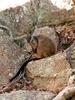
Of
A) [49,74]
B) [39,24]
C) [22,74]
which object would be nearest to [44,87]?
[49,74]

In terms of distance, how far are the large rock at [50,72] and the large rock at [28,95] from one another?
0.60m

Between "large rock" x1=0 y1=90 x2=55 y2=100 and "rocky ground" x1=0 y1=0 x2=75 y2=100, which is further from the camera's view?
"rocky ground" x1=0 y1=0 x2=75 y2=100

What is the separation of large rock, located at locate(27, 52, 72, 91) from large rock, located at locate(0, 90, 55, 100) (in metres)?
0.60

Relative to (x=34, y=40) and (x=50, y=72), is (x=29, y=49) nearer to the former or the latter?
(x=34, y=40)

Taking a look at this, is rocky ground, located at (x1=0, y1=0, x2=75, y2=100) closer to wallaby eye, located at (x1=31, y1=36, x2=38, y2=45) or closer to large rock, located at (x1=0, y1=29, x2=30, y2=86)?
large rock, located at (x1=0, y1=29, x2=30, y2=86)

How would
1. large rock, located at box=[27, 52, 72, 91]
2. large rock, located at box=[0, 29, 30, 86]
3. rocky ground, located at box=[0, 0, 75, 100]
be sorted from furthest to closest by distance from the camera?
large rock, located at box=[0, 29, 30, 86], large rock, located at box=[27, 52, 72, 91], rocky ground, located at box=[0, 0, 75, 100]


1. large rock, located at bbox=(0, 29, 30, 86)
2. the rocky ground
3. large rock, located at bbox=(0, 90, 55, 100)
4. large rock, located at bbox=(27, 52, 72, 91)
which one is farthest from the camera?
large rock, located at bbox=(0, 29, 30, 86)

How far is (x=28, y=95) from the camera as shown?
793cm

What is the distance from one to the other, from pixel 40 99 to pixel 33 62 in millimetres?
1813

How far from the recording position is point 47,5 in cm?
1195

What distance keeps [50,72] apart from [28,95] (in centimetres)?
120

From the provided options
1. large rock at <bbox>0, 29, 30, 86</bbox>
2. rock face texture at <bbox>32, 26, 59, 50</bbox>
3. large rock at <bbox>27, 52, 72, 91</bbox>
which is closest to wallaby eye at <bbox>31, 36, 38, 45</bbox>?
rock face texture at <bbox>32, 26, 59, 50</bbox>

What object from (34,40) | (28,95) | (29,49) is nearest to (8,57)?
(29,49)

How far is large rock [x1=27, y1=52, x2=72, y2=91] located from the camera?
8.65 m
